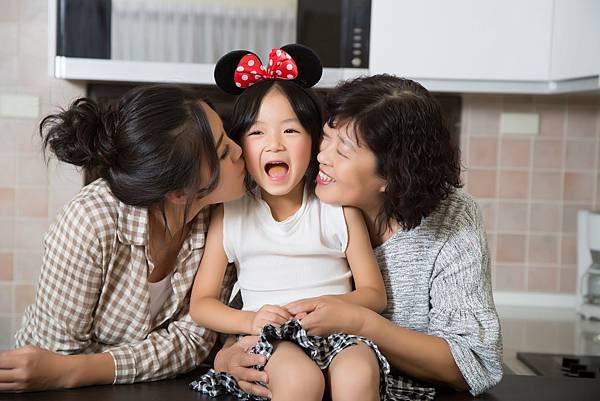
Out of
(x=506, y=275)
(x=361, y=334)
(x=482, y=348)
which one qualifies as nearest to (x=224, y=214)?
(x=361, y=334)

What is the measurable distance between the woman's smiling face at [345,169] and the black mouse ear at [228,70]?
0.19 m

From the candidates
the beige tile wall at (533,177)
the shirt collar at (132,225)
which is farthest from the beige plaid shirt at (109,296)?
the beige tile wall at (533,177)

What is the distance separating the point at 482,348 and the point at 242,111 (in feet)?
1.64

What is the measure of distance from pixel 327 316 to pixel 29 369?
40 cm

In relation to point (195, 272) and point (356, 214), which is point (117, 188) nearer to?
point (195, 272)

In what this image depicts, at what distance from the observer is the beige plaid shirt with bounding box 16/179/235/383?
1219 mm

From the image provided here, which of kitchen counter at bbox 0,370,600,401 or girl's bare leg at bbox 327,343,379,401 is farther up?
girl's bare leg at bbox 327,343,379,401

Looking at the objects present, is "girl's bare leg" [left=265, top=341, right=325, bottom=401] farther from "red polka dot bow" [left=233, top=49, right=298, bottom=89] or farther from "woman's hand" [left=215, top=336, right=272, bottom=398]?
"red polka dot bow" [left=233, top=49, right=298, bottom=89]

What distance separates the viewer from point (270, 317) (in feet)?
3.82

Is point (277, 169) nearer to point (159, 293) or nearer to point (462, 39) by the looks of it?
point (159, 293)

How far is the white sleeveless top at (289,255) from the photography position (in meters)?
1.32

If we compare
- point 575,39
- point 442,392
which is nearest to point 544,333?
point 575,39

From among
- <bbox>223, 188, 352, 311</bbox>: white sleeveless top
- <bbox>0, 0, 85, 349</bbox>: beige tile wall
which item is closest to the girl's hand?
<bbox>223, 188, 352, 311</bbox>: white sleeveless top

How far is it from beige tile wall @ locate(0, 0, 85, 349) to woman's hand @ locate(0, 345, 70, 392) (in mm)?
1383
